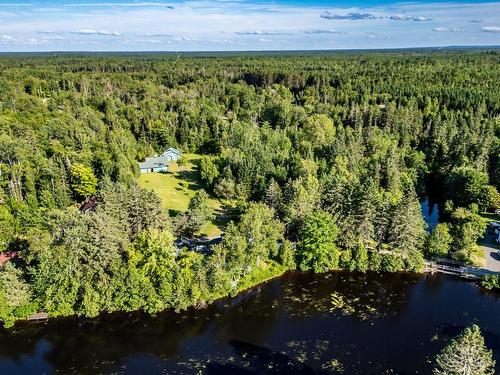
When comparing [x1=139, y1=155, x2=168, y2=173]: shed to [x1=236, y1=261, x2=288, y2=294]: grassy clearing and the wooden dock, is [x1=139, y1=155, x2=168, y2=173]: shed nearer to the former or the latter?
[x1=236, y1=261, x2=288, y2=294]: grassy clearing

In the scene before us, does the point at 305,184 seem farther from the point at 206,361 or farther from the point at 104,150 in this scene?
the point at 104,150

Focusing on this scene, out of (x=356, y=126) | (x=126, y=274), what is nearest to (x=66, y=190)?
A: (x=126, y=274)

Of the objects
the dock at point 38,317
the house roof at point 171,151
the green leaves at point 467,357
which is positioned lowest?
the dock at point 38,317

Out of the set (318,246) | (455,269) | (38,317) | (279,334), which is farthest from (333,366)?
(38,317)

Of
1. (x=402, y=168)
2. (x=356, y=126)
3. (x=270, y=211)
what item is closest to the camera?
(x=270, y=211)

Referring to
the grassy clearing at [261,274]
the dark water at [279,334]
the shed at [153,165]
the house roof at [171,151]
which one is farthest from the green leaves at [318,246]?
the house roof at [171,151]

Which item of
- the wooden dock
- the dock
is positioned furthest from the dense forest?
the wooden dock

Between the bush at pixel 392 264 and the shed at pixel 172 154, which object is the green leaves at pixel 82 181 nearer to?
the shed at pixel 172 154
